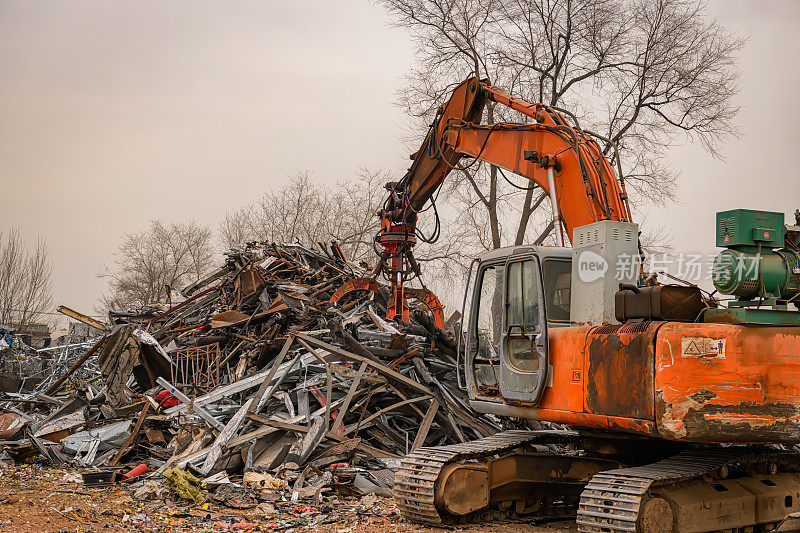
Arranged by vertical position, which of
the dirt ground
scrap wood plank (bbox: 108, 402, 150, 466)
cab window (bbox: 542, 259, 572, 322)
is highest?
cab window (bbox: 542, 259, 572, 322)

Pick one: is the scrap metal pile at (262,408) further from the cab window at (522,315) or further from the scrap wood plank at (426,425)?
the cab window at (522,315)

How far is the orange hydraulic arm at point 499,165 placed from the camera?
8211 millimetres

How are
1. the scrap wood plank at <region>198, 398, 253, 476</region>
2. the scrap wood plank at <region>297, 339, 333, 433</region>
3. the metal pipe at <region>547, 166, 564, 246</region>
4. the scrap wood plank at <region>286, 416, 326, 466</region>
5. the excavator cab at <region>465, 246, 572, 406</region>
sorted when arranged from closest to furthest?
1. the excavator cab at <region>465, 246, 572, 406</region>
2. the metal pipe at <region>547, 166, 564, 246</region>
3. the scrap wood plank at <region>198, 398, 253, 476</region>
4. the scrap wood plank at <region>286, 416, 326, 466</region>
5. the scrap wood plank at <region>297, 339, 333, 433</region>

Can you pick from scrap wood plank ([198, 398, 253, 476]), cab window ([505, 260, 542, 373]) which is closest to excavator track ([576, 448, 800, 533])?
cab window ([505, 260, 542, 373])

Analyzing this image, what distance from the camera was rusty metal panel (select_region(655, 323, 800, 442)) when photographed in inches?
230

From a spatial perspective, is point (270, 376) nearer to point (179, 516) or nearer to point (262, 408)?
point (262, 408)

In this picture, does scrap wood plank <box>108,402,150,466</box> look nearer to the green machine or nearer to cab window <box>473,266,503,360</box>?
cab window <box>473,266,503,360</box>

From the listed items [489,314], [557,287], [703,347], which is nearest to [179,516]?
[489,314]

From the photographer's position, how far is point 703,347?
5902 millimetres

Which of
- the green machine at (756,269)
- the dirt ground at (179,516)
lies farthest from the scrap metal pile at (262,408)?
the green machine at (756,269)

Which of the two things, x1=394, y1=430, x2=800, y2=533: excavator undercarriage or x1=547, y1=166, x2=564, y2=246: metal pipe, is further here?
x1=547, y1=166, x2=564, y2=246: metal pipe

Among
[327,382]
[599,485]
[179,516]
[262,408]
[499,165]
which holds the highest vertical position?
[499,165]

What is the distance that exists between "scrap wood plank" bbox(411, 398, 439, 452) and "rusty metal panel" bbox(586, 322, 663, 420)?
139 inches

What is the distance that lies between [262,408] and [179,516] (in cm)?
251
